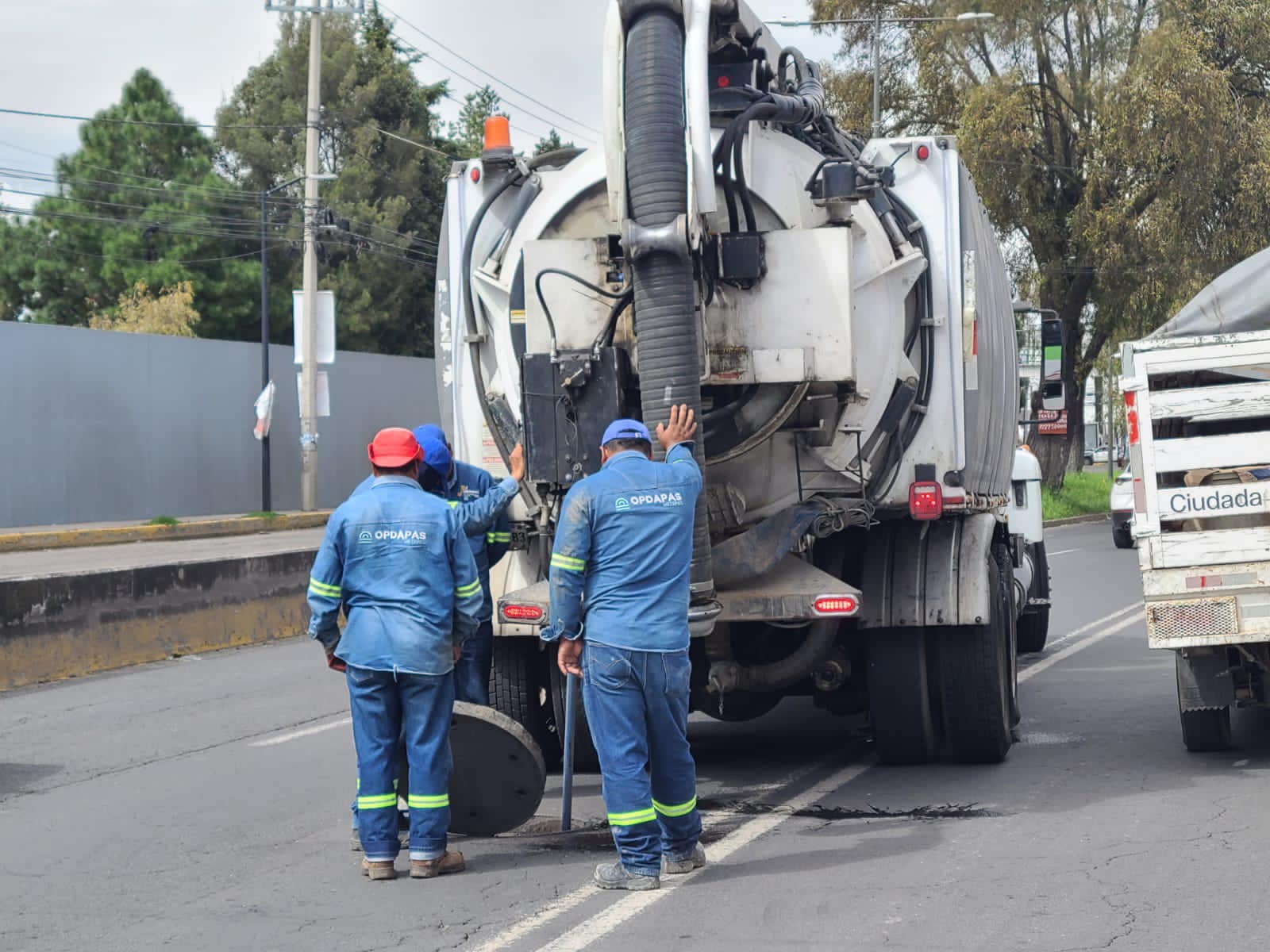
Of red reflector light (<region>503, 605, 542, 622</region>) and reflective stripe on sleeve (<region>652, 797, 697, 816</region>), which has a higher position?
red reflector light (<region>503, 605, 542, 622</region>)

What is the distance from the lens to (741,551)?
7.99m

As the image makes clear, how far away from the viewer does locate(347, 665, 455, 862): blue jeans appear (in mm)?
6805

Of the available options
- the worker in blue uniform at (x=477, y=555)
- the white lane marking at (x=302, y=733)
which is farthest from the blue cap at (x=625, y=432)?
the white lane marking at (x=302, y=733)

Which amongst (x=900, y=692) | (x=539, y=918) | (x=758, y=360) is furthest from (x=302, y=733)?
(x=539, y=918)

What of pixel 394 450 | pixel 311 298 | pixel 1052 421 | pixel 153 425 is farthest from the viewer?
pixel 153 425

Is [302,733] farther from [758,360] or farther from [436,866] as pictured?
[758,360]

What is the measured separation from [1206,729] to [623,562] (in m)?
3.92

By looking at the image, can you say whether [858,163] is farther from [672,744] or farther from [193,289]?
[193,289]

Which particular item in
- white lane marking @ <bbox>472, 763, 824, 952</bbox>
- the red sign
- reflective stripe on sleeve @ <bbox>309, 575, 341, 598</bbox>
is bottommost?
white lane marking @ <bbox>472, 763, 824, 952</bbox>

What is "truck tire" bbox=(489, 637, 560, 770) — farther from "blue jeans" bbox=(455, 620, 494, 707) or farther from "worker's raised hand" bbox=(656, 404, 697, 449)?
"worker's raised hand" bbox=(656, 404, 697, 449)

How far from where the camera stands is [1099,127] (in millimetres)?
36781

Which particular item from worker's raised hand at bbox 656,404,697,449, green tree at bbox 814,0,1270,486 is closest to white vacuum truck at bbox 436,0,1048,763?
worker's raised hand at bbox 656,404,697,449

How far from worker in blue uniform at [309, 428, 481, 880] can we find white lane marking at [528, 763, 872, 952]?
0.94 meters

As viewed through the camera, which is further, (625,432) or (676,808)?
(625,432)
